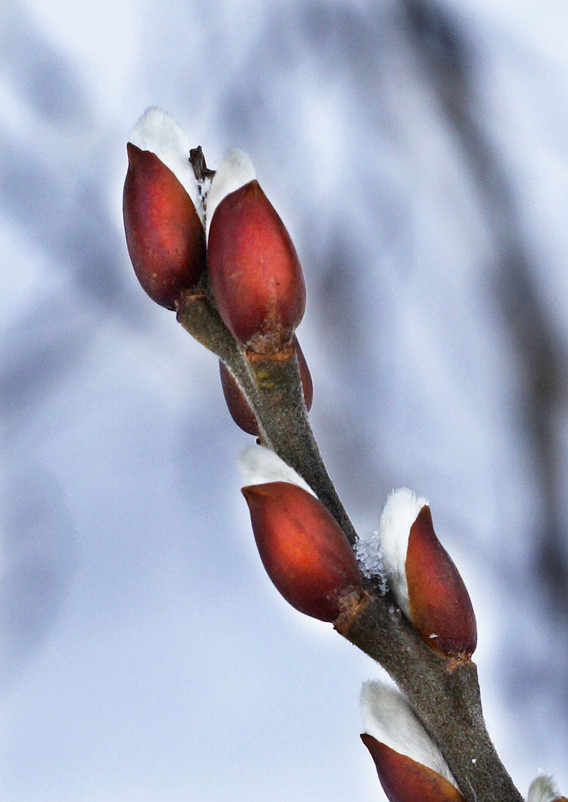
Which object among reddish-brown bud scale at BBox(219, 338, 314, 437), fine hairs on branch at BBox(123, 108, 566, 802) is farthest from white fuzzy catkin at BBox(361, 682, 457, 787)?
reddish-brown bud scale at BBox(219, 338, 314, 437)

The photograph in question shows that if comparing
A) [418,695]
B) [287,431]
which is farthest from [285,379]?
[418,695]

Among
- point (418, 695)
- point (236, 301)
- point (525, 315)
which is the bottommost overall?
point (418, 695)

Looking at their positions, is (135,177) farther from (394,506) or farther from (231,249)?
(394,506)

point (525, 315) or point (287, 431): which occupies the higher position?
point (525, 315)

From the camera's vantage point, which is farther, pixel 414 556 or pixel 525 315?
pixel 525 315

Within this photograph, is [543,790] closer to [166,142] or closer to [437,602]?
[437,602]

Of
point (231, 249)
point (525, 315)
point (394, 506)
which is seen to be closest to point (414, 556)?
point (394, 506)

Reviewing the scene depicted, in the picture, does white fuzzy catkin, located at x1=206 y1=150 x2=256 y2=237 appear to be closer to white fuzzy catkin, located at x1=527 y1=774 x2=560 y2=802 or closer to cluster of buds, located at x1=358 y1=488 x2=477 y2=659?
cluster of buds, located at x1=358 y1=488 x2=477 y2=659

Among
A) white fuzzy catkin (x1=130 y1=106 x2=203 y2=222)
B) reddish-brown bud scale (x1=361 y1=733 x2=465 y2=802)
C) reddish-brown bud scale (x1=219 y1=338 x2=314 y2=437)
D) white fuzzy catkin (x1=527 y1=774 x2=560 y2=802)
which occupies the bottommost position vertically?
reddish-brown bud scale (x1=361 y1=733 x2=465 y2=802)
